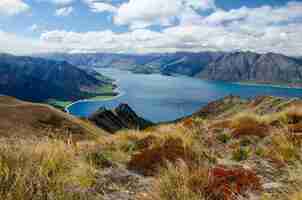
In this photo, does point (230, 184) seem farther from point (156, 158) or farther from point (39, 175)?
point (39, 175)

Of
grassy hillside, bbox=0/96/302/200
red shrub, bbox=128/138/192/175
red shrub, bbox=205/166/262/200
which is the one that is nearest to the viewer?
grassy hillside, bbox=0/96/302/200

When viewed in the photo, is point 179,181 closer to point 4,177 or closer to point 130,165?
point 4,177

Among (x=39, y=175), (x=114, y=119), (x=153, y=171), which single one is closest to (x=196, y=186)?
(x=39, y=175)

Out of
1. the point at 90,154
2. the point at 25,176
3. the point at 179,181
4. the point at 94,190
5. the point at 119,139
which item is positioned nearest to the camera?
the point at 25,176

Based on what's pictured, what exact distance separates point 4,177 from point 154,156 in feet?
15.6

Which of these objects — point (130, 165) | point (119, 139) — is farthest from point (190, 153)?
point (119, 139)

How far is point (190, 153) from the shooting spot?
Answer: 8.94 meters

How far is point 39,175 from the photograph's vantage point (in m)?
4.59

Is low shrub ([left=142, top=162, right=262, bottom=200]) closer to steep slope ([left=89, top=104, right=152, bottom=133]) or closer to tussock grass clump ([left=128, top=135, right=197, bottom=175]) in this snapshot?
tussock grass clump ([left=128, top=135, right=197, bottom=175])

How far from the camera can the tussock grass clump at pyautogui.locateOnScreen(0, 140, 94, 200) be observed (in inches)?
165

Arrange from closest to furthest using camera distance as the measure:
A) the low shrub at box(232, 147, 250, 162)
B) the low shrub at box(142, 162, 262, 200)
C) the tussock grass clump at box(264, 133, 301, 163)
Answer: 1. the low shrub at box(142, 162, 262, 200)
2. the tussock grass clump at box(264, 133, 301, 163)
3. the low shrub at box(232, 147, 250, 162)

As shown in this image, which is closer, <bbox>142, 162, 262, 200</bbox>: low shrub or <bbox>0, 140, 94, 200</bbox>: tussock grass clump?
<bbox>0, 140, 94, 200</bbox>: tussock grass clump

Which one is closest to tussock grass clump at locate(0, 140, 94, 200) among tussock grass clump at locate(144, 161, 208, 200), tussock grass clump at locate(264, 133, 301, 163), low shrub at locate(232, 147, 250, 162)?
tussock grass clump at locate(144, 161, 208, 200)

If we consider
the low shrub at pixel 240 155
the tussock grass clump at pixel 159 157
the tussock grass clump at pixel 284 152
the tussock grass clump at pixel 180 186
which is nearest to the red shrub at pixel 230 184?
the tussock grass clump at pixel 180 186
